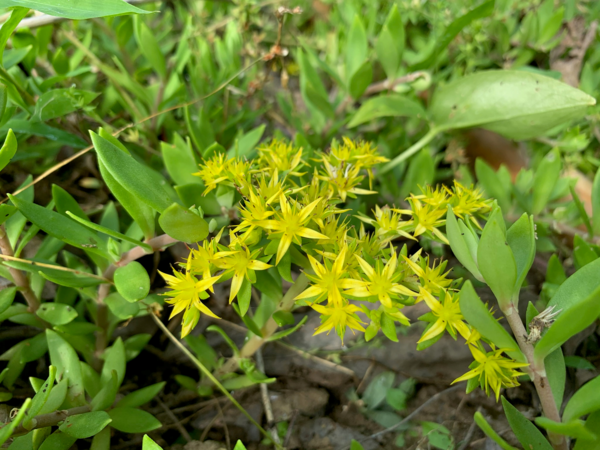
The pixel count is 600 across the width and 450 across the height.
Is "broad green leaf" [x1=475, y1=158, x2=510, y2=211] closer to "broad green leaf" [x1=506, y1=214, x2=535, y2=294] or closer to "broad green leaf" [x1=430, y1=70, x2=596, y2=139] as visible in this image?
"broad green leaf" [x1=430, y1=70, x2=596, y2=139]

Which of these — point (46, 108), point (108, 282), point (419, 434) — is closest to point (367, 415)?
point (419, 434)

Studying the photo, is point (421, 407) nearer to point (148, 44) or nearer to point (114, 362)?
point (114, 362)

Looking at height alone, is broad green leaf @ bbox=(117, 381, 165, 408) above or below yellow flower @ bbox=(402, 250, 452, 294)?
below

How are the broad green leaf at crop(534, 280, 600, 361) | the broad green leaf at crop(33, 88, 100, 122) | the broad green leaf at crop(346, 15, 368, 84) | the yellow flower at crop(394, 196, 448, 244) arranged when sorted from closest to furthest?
the broad green leaf at crop(534, 280, 600, 361) → the yellow flower at crop(394, 196, 448, 244) → the broad green leaf at crop(33, 88, 100, 122) → the broad green leaf at crop(346, 15, 368, 84)

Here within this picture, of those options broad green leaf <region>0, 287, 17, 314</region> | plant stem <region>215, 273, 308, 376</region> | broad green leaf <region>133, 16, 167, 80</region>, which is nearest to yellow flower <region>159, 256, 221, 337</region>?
plant stem <region>215, 273, 308, 376</region>

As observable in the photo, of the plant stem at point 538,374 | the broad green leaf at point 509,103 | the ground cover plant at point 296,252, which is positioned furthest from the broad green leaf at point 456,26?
the plant stem at point 538,374

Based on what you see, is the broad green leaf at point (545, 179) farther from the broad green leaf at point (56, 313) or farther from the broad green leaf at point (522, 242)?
the broad green leaf at point (56, 313)

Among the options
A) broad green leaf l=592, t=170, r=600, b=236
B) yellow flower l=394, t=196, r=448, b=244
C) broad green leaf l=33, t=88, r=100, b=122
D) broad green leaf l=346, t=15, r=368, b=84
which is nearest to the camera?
yellow flower l=394, t=196, r=448, b=244
